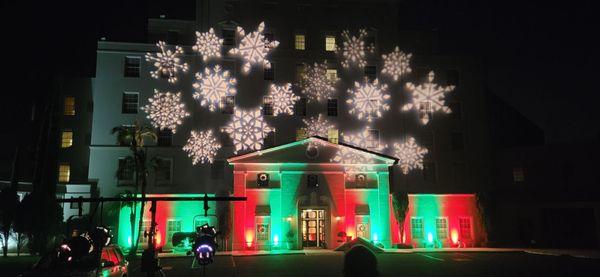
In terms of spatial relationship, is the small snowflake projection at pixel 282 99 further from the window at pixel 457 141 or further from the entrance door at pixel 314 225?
the window at pixel 457 141

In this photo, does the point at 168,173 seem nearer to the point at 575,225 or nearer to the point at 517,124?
the point at 575,225

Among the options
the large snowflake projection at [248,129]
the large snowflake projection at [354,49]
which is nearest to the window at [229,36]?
the large snowflake projection at [248,129]

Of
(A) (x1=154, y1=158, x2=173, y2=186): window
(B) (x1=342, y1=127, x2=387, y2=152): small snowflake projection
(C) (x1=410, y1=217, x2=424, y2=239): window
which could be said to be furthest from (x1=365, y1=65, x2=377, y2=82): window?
(A) (x1=154, y1=158, x2=173, y2=186): window

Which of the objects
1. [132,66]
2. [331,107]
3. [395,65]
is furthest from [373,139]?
[132,66]

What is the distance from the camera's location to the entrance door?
36.7m

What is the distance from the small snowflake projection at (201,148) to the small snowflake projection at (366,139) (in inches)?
418

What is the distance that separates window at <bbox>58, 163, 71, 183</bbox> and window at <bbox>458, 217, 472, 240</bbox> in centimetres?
3158

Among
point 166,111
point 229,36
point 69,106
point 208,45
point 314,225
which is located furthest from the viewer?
point 69,106

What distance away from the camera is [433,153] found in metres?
42.0

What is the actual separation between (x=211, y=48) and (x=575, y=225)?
31.7 meters

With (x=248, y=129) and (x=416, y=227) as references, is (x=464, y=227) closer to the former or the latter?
(x=416, y=227)

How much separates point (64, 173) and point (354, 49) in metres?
26.1

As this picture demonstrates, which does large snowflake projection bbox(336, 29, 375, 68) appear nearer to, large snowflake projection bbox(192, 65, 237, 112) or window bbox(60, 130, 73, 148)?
large snowflake projection bbox(192, 65, 237, 112)

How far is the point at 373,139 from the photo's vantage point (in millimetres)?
41438
